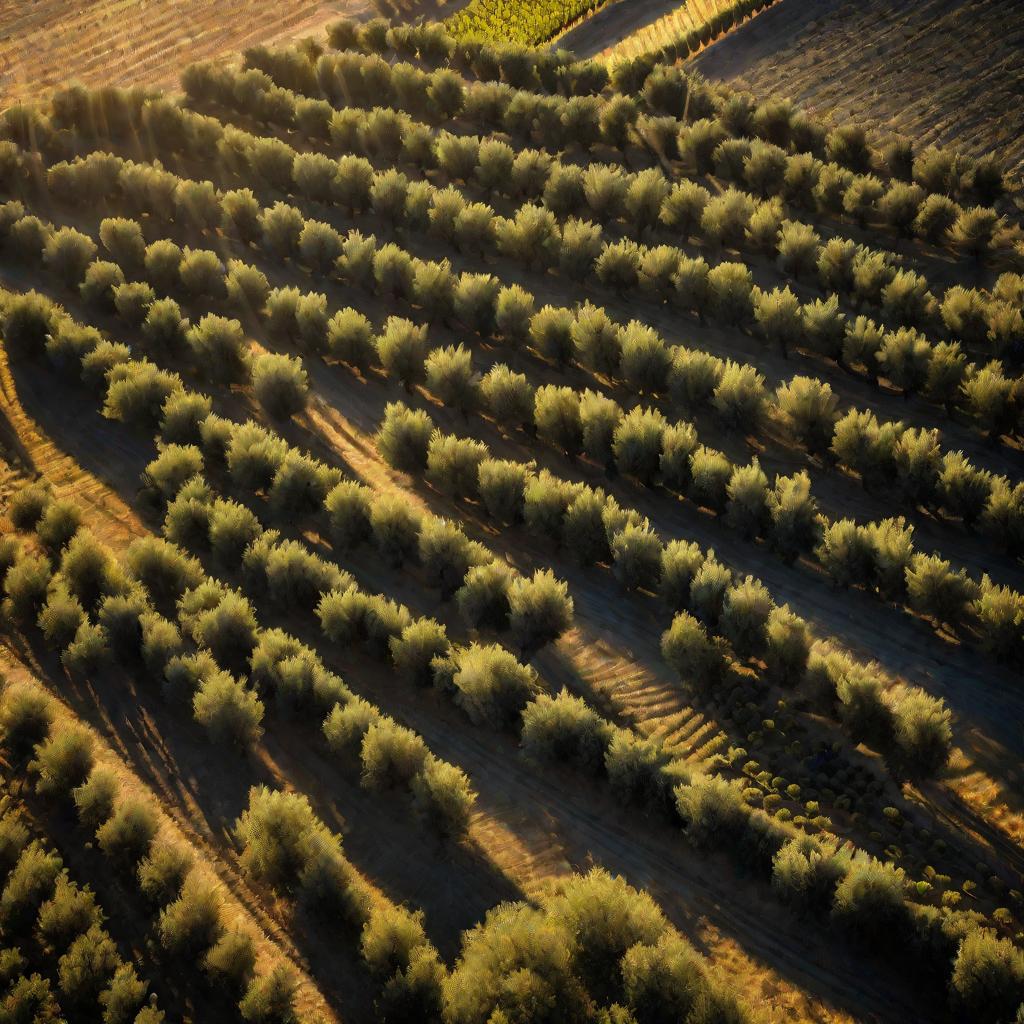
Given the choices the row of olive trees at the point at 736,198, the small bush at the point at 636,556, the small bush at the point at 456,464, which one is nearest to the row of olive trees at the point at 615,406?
the small bush at the point at 456,464

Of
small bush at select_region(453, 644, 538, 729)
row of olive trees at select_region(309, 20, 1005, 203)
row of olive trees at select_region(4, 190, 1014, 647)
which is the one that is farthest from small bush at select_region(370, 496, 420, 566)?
row of olive trees at select_region(309, 20, 1005, 203)

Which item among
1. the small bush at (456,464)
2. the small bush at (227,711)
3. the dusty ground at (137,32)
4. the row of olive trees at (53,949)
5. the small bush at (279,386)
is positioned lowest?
the row of olive trees at (53,949)

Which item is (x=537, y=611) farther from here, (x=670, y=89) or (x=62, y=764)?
(x=670, y=89)

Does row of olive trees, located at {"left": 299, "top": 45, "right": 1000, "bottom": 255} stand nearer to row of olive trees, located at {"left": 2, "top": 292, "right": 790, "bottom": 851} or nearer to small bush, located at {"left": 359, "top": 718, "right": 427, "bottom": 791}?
row of olive trees, located at {"left": 2, "top": 292, "right": 790, "bottom": 851}

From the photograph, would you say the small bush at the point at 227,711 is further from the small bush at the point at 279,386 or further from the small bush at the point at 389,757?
the small bush at the point at 279,386

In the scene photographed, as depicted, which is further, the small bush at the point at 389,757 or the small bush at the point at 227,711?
the small bush at the point at 227,711

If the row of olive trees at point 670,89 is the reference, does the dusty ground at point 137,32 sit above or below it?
above
